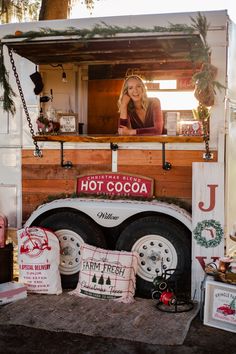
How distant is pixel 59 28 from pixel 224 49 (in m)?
1.66

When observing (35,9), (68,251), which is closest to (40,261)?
(68,251)

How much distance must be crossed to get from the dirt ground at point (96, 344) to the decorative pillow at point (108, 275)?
861 millimetres

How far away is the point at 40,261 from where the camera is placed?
5406 millimetres

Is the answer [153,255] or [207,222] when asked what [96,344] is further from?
[207,222]

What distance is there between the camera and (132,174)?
564 cm

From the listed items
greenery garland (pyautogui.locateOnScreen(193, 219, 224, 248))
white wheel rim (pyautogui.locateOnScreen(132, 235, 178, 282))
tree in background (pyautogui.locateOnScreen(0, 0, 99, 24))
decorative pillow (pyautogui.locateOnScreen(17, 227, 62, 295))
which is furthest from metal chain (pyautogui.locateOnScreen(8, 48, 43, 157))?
tree in background (pyautogui.locateOnScreen(0, 0, 99, 24))

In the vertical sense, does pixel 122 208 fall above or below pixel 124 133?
below

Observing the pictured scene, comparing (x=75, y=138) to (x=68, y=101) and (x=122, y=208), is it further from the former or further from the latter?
(x=68, y=101)

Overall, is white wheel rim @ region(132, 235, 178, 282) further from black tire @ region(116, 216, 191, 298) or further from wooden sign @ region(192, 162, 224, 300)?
wooden sign @ region(192, 162, 224, 300)

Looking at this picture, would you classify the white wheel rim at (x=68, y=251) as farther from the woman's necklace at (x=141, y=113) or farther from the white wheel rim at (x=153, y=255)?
the woman's necklace at (x=141, y=113)

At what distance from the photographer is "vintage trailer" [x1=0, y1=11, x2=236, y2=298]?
203 inches

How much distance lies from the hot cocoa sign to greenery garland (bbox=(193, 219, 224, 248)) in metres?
0.71

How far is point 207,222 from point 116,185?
1.09m

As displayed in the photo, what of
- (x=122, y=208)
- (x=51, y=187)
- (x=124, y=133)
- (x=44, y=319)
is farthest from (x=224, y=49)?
(x=44, y=319)
